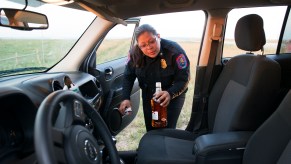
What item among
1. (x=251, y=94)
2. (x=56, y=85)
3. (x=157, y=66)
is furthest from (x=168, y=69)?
(x=56, y=85)

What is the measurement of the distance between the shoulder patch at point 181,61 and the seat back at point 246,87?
33cm

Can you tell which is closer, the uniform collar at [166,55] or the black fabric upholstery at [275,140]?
the black fabric upholstery at [275,140]

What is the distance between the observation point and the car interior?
130cm

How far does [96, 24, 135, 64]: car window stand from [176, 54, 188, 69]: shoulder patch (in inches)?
27.6

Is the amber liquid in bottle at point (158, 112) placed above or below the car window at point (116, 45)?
below

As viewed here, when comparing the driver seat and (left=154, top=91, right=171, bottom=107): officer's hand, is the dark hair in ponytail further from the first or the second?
the driver seat

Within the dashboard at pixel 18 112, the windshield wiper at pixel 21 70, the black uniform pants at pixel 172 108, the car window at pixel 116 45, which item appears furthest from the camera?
the car window at pixel 116 45

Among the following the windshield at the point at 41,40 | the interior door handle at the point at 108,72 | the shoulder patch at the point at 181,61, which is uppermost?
the windshield at the point at 41,40

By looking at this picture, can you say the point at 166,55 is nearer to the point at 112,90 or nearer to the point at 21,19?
the point at 112,90

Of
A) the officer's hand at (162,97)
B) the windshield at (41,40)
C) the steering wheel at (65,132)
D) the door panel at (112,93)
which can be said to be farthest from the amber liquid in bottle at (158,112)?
the steering wheel at (65,132)

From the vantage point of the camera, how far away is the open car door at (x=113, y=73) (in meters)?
3.07

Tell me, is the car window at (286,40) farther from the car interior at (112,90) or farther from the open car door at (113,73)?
the open car door at (113,73)

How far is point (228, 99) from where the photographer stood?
95.3 inches

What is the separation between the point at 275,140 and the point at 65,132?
105cm
